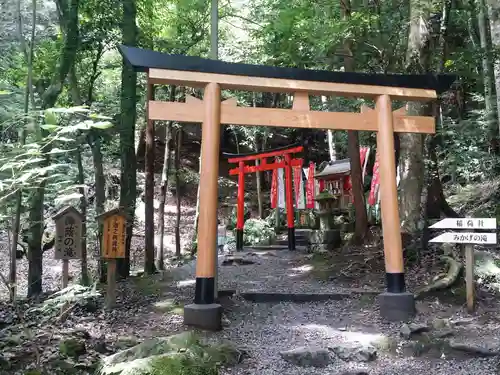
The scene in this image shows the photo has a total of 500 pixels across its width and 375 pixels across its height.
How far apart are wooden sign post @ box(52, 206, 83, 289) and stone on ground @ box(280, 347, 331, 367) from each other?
12.1 ft

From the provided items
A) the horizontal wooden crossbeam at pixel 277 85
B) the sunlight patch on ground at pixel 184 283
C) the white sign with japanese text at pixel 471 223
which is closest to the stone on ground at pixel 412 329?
the white sign with japanese text at pixel 471 223

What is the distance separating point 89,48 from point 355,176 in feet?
22.9

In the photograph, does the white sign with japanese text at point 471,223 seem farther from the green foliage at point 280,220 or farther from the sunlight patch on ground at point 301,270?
the green foliage at point 280,220

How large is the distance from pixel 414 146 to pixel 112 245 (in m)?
5.78

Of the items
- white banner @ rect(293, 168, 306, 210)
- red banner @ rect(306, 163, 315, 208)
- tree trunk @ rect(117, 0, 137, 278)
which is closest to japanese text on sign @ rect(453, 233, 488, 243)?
tree trunk @ rect(117, 0, 137, 278)

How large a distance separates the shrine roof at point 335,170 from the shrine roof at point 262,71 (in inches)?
336

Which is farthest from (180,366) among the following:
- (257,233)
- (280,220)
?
(280,220)

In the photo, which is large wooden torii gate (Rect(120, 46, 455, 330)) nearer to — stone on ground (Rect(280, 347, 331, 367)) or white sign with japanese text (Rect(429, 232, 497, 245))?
white sign with japanese text (Rect(429, 232, 497, 245))

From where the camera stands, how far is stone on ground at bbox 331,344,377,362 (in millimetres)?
4898

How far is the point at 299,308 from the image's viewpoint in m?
7.07

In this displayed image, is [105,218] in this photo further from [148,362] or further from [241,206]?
[241,206]

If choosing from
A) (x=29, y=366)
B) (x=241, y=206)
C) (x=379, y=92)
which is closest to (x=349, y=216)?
(x=241, y=206)

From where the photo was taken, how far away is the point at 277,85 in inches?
250

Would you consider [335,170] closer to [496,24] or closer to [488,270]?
[488,270]
